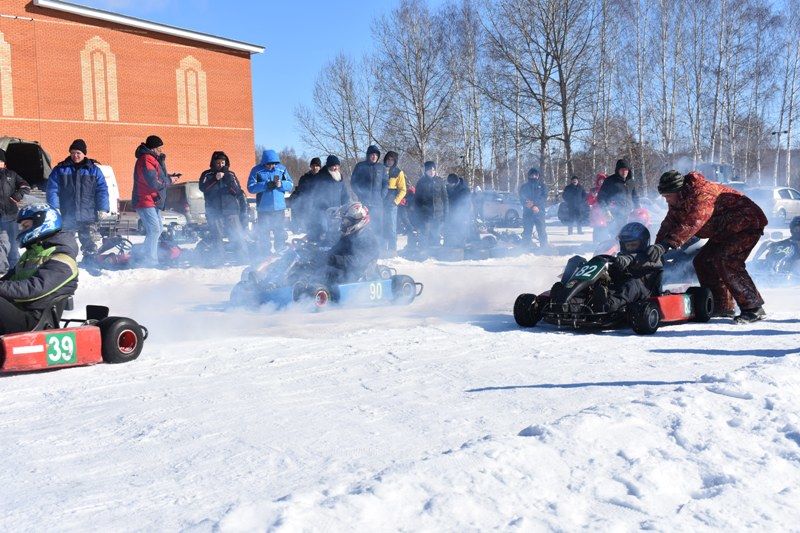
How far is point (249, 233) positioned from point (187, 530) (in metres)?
11.0

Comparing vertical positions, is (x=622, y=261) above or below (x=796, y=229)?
below

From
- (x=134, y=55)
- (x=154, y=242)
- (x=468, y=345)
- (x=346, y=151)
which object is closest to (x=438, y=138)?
(x=346, y=151)

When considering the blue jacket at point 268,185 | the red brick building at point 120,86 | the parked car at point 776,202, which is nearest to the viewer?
the blue jacket at point 268,185

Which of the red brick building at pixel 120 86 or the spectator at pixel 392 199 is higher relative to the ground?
the red brick building at pixel 120 86

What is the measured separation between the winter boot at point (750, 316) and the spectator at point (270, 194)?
6.76 m

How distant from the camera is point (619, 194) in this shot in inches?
517

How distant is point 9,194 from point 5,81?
21.2 meters

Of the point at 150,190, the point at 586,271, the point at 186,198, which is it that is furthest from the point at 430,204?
the point at 186,198

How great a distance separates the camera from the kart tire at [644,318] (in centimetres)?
648

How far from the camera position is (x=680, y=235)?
699 cm

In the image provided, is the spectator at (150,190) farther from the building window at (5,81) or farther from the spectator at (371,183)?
the building window at (5,81)

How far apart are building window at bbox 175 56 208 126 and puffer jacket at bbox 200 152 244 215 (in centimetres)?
2239

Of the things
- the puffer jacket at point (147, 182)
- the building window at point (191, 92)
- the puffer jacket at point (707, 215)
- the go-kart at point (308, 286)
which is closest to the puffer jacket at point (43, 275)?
the go-kart at point (308, 286)

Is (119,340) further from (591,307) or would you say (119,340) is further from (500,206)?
(500,206)
